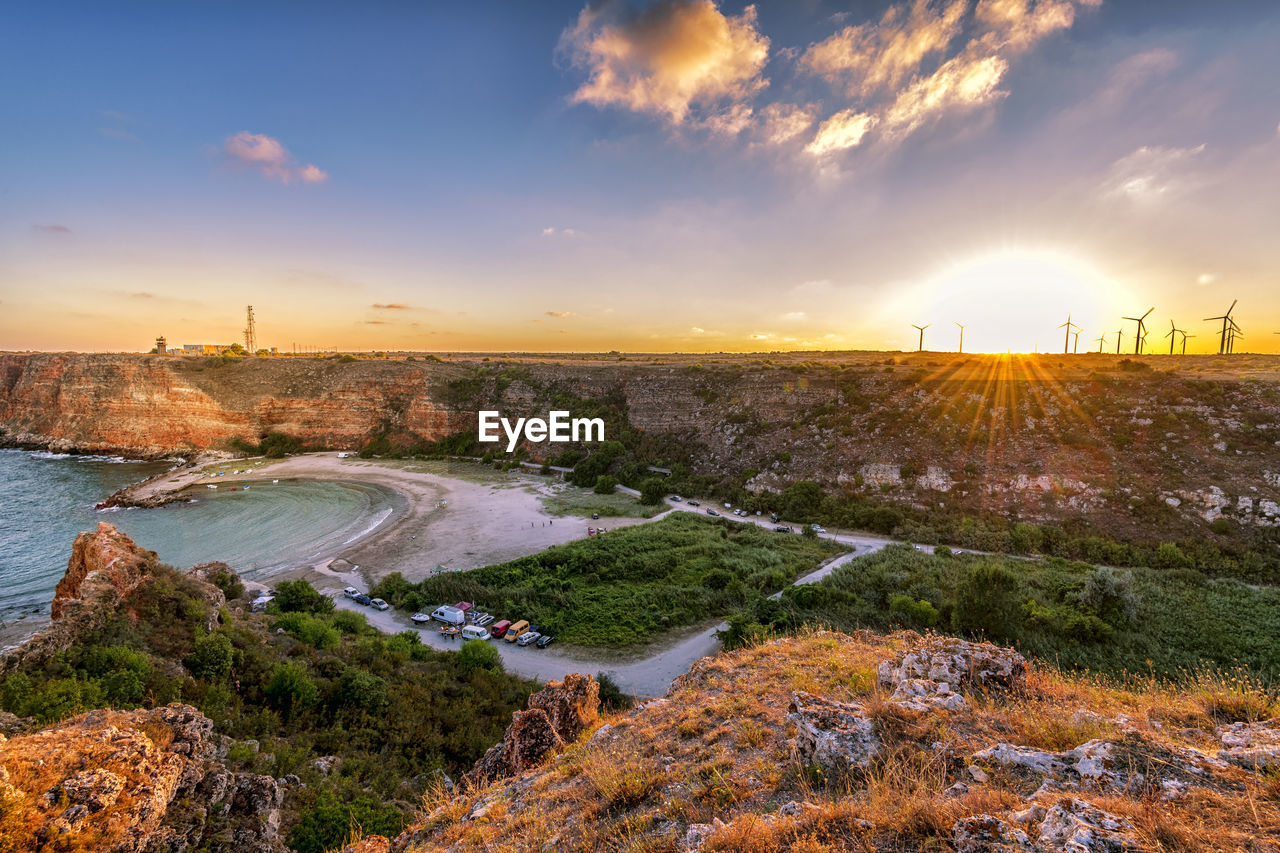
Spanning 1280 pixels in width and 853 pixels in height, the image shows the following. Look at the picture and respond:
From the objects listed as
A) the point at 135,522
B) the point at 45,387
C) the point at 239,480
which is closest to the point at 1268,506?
the point at 135,522

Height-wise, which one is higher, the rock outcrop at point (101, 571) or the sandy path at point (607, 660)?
the rock outcrop at point (101, 571)

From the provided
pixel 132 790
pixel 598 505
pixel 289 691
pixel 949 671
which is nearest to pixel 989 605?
pixel 949 671

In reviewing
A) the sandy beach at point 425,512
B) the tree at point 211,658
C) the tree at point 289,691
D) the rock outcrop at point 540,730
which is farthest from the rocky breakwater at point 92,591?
the sandy beach at point 425,512

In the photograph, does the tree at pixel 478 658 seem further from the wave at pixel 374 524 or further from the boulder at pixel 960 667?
the wave at pixel 374 524

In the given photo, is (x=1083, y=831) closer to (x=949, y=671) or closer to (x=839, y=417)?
(x=949, y=671)

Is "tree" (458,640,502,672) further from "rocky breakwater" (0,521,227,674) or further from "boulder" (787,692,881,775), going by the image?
"boulder" (787,692,881,775)

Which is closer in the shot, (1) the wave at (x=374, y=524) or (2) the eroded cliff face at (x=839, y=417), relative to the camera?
(2) the eroded cliff face at (x=839, y=417)
